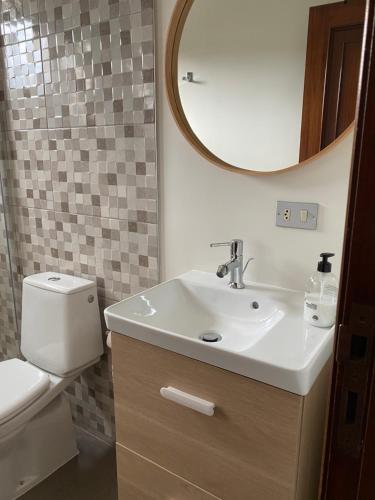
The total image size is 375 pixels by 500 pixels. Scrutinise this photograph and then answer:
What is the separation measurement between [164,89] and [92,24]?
40 centimetres

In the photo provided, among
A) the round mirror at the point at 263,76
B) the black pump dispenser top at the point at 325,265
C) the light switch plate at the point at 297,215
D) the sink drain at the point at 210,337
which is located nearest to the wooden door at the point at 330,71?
the round mirror at the point at 263,76

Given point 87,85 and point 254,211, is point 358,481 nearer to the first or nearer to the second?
point 254,211

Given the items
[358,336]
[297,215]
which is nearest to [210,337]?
[297,215]

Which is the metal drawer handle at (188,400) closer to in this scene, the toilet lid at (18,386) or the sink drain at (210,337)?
the sink drain at (210,337)

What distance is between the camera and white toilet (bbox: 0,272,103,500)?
149 centimetres

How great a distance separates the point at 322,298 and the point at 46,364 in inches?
47.1

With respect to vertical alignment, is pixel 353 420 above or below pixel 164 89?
below

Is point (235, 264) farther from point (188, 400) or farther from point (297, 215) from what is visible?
point (188, 400)

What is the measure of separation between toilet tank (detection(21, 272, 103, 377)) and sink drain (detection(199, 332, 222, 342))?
63cm

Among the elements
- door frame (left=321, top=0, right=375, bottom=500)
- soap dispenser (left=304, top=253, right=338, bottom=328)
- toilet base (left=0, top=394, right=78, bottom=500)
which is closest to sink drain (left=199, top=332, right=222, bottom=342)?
soap dispenser (left=304, top=253, right=338, bottom=328)

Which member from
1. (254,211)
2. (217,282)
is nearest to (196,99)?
(254,211)

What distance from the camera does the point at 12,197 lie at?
186cm

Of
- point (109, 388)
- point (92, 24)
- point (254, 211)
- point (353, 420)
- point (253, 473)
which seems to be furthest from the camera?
point (109, 388)

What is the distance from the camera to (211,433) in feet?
3.00
